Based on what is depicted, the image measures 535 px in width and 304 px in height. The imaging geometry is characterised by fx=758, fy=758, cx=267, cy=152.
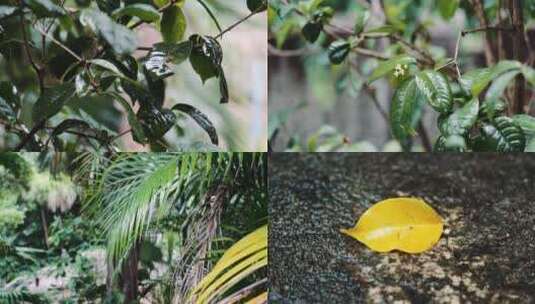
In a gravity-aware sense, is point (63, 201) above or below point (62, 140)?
below

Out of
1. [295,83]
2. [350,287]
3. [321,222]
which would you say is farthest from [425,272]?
[295,83]

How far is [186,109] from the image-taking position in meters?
1.42

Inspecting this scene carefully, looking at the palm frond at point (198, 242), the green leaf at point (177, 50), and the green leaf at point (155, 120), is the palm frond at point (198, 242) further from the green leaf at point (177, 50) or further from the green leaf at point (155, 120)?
the green leaf at point (177, 50)

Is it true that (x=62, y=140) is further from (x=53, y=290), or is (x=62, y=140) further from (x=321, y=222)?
(x=321, y=222)

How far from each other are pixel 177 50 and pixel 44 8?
0.81ft

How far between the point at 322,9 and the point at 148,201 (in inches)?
24.0

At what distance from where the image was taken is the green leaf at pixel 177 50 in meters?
1.32

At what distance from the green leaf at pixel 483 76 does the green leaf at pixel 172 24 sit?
0.52 m

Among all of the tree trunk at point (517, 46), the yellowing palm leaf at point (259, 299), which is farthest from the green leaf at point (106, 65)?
the tree trunk at point (517, 46)

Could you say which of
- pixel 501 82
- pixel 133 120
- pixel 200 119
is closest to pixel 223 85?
pixel 200 119

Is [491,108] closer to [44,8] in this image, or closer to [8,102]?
[44,8]

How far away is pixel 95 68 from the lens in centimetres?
129

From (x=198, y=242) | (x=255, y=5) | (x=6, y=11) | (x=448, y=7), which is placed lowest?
(x=198, y=242)

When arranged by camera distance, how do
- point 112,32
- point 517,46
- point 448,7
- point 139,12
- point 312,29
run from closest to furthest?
point 112,32
point 139,12
point 517,46
point 312,29
point 448,7
